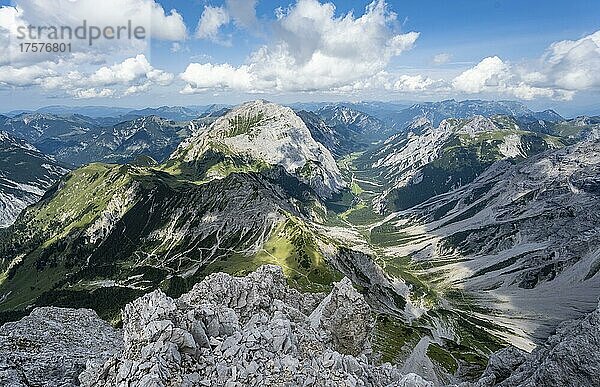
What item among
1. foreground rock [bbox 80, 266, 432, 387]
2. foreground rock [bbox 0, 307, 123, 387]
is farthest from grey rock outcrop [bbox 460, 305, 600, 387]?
foreground rock [bbox 0, 307, 123, 387]

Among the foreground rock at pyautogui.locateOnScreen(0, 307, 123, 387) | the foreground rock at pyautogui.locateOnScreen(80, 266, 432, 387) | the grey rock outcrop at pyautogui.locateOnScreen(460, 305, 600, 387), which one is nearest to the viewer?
the foreground rock at pyautogui.locateOnScreen(80, 266, 432, 387)

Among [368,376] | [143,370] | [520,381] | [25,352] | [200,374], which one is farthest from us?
[25,352]

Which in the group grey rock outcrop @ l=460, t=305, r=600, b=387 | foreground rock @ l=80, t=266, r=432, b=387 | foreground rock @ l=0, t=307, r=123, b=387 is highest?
foreground rock @ l=80, t=266, r=432, b=387

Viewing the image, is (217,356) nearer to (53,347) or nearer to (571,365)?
(571,365)

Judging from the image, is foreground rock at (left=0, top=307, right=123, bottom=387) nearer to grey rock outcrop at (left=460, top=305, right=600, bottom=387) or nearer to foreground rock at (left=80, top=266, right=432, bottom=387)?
foreground rock at (left=80, top=266, right=432, bottom=387)

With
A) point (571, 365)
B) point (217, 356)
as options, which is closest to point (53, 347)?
point (217, 356)

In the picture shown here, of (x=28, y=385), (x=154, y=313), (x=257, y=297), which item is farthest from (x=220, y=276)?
(x=154, y=313)

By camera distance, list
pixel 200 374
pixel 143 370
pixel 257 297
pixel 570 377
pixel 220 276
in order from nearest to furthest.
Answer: pixel 143 370 < pixel 200 374 < pixel 570 377 < pixel 257 297 < pixel 220 276

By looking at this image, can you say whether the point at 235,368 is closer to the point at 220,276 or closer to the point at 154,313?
the point at 154,313

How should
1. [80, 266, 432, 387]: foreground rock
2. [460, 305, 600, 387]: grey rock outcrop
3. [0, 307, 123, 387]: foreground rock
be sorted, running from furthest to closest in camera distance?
[0, 307, 123, 387]: foreground rock
[460, 305, 600, 387]: grey rock outcrop
[80, 266, 432, 387]: foreground rock
